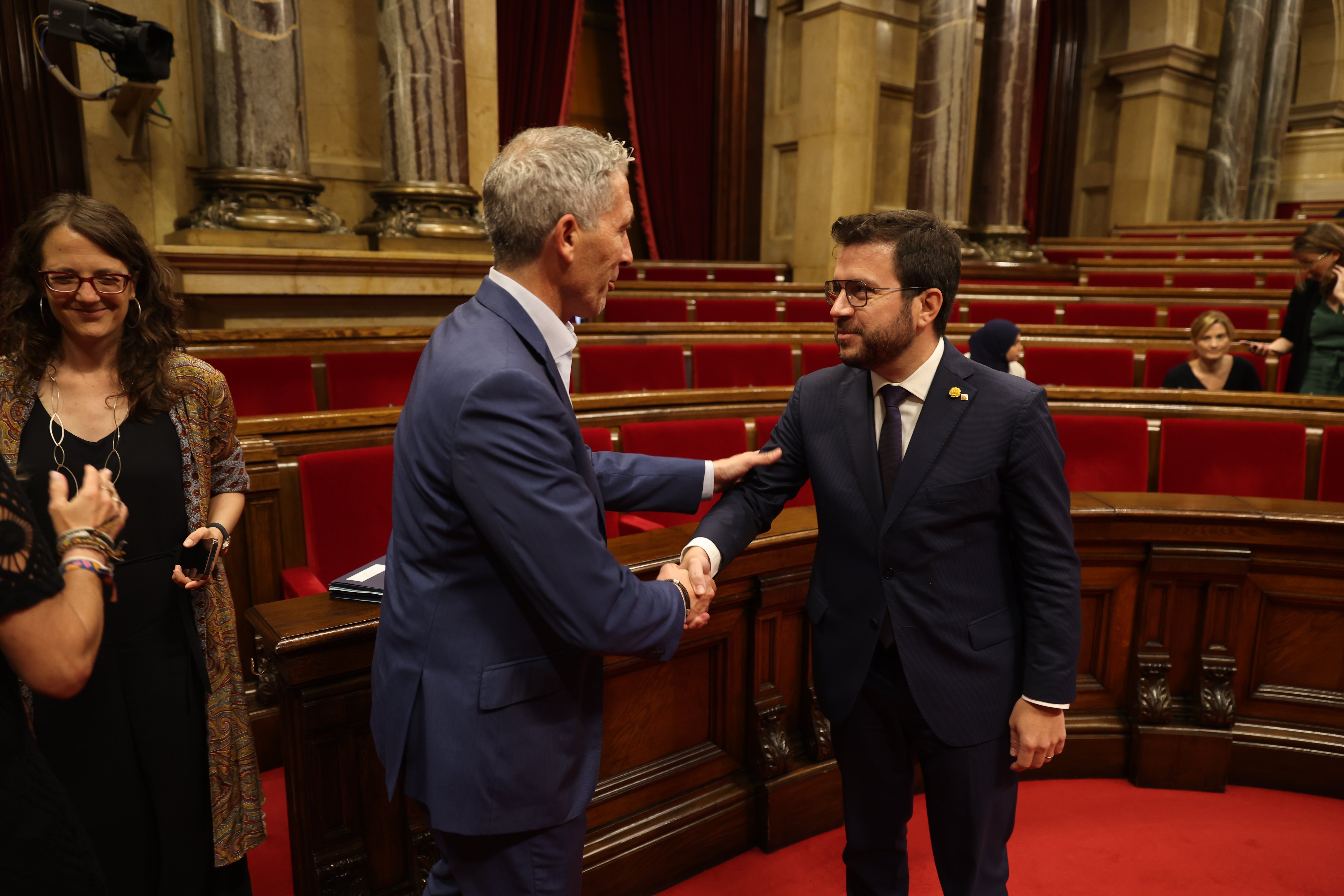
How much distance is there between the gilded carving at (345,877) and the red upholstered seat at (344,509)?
778 millimetres

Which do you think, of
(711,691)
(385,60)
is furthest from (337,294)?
(711,691)

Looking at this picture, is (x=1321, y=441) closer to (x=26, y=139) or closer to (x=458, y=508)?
(x=458, y=508)

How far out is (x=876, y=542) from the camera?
4.30 ft

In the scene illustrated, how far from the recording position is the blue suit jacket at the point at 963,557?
4.10 ft

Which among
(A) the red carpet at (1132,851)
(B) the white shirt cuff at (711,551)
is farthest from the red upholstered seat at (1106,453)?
(B) the white shirt cuff at (711,551)

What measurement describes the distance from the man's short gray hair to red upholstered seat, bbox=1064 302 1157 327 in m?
4.96

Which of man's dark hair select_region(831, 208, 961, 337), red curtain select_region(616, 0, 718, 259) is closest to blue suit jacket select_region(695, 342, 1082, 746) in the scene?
man's dark hair select_region(831, 208, 961, 337)

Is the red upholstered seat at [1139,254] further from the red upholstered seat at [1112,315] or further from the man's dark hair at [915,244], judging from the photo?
the man's dark hair at [915,244]

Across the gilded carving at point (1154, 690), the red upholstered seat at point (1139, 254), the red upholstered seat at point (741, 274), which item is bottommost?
the gilded carving at point (1154, 690)

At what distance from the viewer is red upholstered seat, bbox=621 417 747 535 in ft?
8.61

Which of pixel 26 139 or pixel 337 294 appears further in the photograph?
pixel 26 139

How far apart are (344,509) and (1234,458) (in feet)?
9.00

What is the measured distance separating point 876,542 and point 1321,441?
95.9 inches

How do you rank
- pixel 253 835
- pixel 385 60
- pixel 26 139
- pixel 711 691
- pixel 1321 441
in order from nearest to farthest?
pixel 253 835, pixel 711 691, pixel 1321 441, pixel 385 60, pixel 26 139
